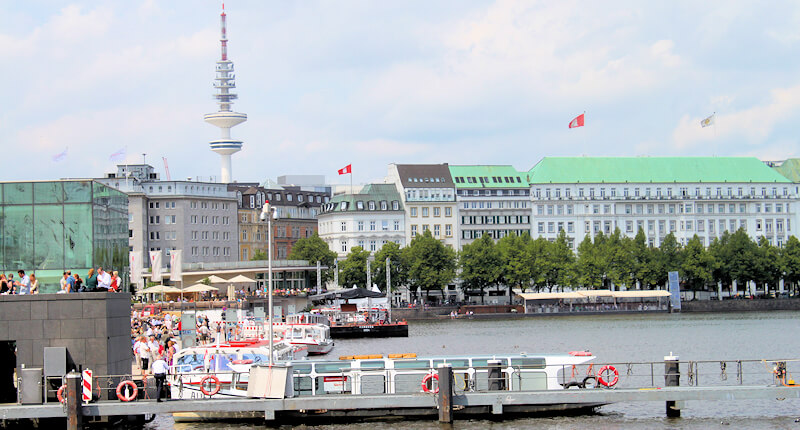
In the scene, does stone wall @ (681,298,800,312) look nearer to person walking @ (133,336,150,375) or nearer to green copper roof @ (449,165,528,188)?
green copper roof @ (449,165,528,188)

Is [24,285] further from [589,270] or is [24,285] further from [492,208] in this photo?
[492,208]

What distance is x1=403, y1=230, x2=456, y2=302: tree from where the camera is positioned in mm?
157750

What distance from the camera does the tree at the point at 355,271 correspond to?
158m

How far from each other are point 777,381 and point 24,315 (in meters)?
25.3

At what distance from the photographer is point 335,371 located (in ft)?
133

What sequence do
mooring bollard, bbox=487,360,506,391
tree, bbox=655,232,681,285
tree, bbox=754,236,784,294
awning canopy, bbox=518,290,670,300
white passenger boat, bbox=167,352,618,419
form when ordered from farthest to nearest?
tree, bbox=754,236,784,294 < tree, bbox=655,232,681,285 < awning canopy, bbox=518,290,670,300 < mooring bollard, bbox=487,360,506,391 < white passenger boat, bbox=167,352,618,419

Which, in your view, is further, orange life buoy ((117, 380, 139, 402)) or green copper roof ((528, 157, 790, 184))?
green copper roof ((528, 157, 790, 184))

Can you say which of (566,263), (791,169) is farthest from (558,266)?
(791,169)

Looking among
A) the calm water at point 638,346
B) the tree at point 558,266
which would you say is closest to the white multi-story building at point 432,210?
the tree at point 558,266

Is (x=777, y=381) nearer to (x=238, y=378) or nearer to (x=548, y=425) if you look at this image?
(x=548, y=425)

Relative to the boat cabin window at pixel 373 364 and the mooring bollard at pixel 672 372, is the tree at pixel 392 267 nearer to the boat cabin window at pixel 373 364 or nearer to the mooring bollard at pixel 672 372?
the boat cabin window at pixel 373 364

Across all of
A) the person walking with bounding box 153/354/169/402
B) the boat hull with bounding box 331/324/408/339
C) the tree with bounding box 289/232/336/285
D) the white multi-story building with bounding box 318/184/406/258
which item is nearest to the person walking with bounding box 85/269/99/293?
the person walking with bounding box 153/354/169/402

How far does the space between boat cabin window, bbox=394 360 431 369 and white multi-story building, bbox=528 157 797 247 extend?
138 metres

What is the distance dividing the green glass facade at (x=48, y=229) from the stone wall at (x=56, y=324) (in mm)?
1505
